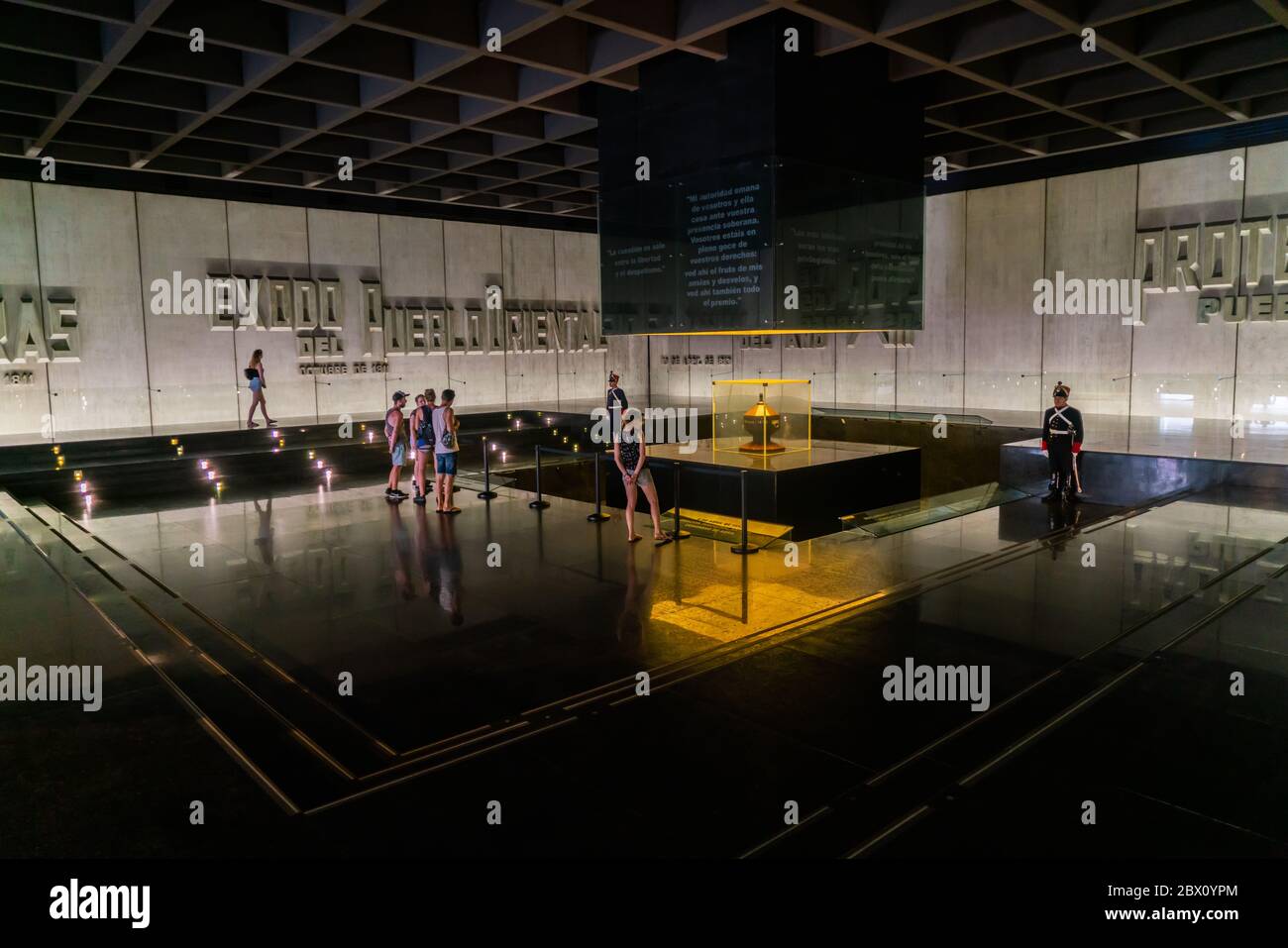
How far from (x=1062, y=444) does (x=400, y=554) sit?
8.81 metres

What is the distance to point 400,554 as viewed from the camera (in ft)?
30.7

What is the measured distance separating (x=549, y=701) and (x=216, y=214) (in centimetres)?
1833

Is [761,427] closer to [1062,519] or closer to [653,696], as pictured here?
[1062,519]

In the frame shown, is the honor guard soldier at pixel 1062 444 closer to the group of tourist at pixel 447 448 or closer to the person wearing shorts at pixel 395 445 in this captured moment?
the group of tourist at pixel 447 448

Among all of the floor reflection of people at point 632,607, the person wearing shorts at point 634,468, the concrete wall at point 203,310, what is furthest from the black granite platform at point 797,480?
the concrete wall at point 203,310

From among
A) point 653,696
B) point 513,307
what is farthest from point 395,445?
point 513,307

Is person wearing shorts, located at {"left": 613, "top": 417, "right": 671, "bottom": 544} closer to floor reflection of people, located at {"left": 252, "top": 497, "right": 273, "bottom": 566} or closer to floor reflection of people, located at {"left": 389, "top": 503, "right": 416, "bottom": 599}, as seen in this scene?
floor reflection of people, located at {"left": 389, "top": 503, "right": 416, "bottom": 599}

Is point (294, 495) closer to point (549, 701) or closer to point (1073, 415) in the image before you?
point (549, 701)

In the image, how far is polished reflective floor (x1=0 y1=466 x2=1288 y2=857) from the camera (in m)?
3.65

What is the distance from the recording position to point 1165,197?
56.8ft

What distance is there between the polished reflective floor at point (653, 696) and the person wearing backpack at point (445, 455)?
1.97 meters

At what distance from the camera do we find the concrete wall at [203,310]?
17.4 m

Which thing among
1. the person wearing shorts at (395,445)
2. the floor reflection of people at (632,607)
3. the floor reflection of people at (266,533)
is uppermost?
the person wearing shorts at (395,445)
